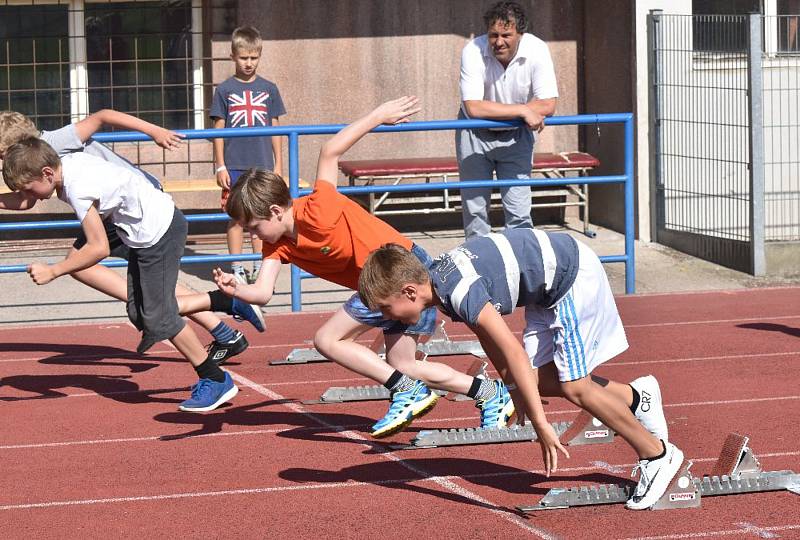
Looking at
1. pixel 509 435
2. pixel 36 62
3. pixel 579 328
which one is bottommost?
pixel 509 435

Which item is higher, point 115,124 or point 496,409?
point 115,124

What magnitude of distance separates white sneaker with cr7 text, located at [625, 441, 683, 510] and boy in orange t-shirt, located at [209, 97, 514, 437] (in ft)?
3.55

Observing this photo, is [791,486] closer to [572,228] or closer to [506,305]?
[506,305]

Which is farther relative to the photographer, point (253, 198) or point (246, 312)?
point (246, 312)

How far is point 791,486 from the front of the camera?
210 inches

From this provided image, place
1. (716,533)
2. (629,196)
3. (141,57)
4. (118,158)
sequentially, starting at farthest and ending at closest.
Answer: (141,57), (629,196), (118,158), (716,533)

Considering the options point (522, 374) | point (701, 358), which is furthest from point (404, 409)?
point (701, 358)

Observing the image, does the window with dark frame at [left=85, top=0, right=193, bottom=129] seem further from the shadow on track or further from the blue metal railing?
the shadow on track

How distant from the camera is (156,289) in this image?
23.2 ft

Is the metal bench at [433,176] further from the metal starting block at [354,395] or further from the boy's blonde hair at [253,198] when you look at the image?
the boy's blonde hair at [253,198]

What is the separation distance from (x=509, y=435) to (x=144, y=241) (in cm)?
219

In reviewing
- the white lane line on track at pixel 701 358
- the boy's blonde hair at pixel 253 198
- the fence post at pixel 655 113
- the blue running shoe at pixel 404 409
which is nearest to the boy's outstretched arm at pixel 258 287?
the boy's blonde hair at pixel 253 198

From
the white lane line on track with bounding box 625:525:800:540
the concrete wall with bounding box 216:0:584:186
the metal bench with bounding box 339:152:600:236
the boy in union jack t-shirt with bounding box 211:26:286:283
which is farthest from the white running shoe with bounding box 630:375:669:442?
the concrete wall with bounding box 216:0:584:186

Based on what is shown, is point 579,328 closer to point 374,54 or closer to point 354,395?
point 354,395
